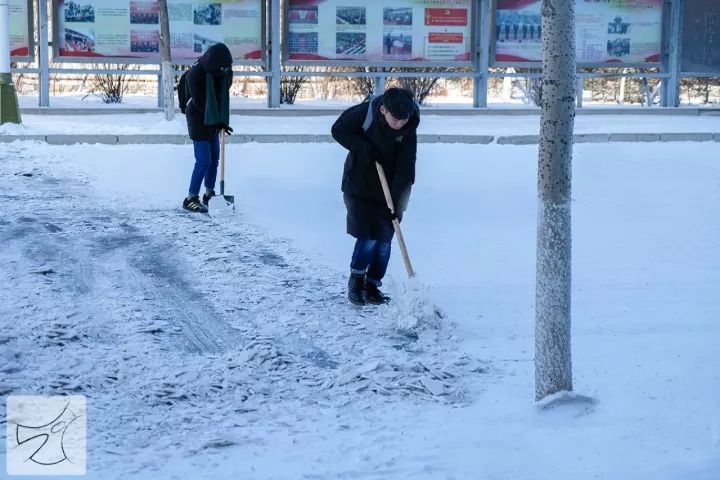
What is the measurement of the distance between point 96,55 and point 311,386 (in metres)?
15.8

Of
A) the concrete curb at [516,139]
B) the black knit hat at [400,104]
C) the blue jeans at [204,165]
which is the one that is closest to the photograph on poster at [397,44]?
the concrete curb at [516,139]

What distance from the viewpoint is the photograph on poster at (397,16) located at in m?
21.0

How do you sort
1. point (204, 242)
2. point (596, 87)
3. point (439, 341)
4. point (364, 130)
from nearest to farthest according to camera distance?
point (439, 341), point (364, 130), point (204, 242), point (596, 87)

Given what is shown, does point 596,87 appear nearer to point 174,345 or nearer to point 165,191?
point 165,191

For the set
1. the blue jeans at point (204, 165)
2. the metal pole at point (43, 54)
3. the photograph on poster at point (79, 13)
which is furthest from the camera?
the photograph on poster at point (79, 13)

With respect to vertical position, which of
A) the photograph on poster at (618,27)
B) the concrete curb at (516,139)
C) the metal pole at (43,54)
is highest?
the photograph on poster at (618,27)

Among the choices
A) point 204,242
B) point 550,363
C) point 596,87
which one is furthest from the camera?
point 596,87

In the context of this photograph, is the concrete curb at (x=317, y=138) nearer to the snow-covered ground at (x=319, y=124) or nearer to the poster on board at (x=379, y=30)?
the snow-covered ground at (x=319, y=124)

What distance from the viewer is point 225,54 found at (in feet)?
32.2

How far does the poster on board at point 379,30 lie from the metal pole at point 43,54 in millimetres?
4125

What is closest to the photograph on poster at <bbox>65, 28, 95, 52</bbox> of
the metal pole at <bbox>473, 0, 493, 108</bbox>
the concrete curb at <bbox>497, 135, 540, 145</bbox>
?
the metal pole at <bbox>473, 0, 493, 108</bbox>

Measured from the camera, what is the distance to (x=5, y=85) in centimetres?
1557

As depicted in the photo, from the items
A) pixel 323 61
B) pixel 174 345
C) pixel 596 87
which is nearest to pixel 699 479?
pixel 174 345

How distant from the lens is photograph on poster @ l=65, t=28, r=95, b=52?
784 inches
